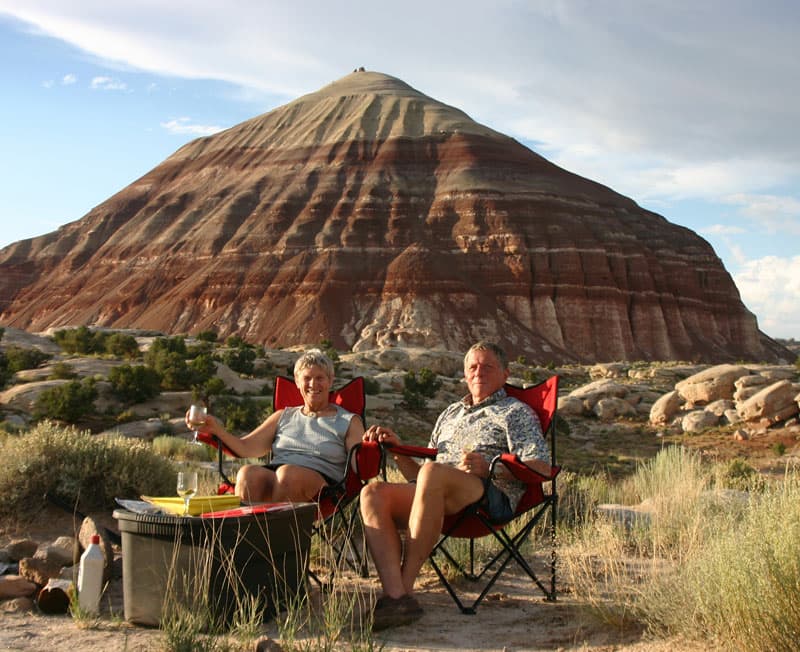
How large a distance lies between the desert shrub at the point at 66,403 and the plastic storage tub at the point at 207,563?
40.7 feet

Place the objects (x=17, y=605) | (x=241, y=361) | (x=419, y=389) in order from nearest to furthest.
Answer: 1. (x=17, y=605)
2. (x=419, y=389)
3. (x=241, y=361)

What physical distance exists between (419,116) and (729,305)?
28103 millimetres

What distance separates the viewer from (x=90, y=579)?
4199mm

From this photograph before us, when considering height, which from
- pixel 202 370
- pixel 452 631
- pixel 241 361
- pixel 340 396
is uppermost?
pixel 241 361

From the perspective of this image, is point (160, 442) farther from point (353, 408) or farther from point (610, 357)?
point (610, 357)

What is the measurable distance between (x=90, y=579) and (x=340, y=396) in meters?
2.09

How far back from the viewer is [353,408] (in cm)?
572

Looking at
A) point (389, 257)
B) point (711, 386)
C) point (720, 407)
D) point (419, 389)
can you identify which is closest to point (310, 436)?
point (720, 407)

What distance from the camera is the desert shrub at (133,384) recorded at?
17703 mm

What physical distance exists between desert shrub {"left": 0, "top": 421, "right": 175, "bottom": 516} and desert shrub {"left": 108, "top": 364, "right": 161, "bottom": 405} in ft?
37.0

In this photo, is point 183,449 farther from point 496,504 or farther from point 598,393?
point 598,393

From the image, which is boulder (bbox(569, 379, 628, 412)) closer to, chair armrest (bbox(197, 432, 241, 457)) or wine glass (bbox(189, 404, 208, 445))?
chair armrest (bbox(197, 432, 241, 457))

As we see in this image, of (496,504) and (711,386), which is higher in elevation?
(711,386)

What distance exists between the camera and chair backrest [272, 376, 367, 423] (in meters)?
5.72
